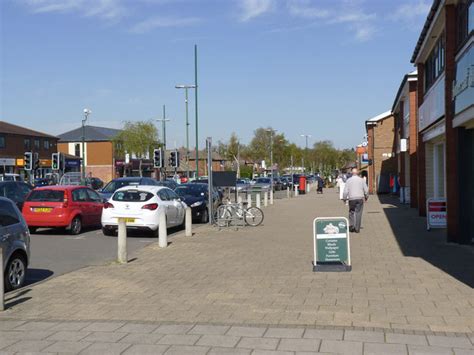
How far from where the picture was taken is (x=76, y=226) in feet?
57.3

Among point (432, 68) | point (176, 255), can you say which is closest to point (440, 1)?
point (432, 68)

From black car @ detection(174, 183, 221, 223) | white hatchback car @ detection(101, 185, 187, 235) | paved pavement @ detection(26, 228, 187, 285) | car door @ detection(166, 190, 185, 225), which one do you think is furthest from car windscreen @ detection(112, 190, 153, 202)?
black car @ detection(174, 183, 221, 223)

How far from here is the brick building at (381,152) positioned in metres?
44.2

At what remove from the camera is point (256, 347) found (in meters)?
5.77

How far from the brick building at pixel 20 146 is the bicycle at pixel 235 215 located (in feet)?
162

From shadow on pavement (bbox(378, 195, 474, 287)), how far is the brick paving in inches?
1.6

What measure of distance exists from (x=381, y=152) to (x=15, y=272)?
39.4 m

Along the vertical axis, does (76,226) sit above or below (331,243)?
below

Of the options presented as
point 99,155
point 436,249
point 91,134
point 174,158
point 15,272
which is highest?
point 91,134

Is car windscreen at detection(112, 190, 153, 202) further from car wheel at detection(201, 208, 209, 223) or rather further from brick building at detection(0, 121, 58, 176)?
brick building at detection(0, 121, 58, 176)

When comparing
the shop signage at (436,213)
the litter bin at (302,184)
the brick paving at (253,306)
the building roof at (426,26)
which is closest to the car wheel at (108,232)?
the brick paving at (253,306)

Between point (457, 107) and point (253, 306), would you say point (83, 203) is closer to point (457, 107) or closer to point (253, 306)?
point (457, 107)

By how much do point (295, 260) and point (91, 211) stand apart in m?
8.84

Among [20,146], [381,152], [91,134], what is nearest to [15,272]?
[381,152]
